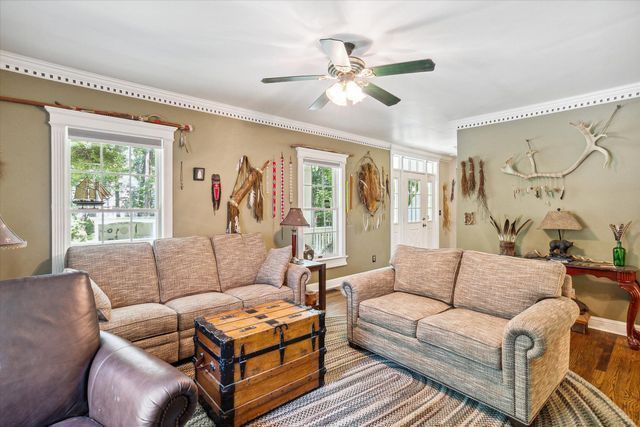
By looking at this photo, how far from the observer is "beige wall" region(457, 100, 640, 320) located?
3.37m

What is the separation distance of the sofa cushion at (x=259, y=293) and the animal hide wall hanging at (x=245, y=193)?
927mm

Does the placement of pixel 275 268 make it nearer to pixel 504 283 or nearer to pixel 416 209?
pixel 504 283

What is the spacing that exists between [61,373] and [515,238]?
4.49m

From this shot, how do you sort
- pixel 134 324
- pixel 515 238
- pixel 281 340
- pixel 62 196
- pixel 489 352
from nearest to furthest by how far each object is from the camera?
pixel 489 352 → pixel 281 340 → pixel 134 324 → pixel 62 196 → pixel 515 238

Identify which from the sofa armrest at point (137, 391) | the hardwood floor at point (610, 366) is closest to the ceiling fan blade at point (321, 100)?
the sofa armrest at point (137, 391)

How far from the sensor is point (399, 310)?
2.60 meters

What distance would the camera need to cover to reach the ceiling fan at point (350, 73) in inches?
78.3

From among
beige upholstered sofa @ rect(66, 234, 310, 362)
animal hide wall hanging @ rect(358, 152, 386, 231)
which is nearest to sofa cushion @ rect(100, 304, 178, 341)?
beige upholstered sofa @ rect(66, 234, 310, 362)

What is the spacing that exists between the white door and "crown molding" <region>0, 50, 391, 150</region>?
2445mm

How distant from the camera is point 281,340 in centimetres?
216

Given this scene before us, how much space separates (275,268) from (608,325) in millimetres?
3576

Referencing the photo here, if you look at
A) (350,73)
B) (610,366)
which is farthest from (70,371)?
(610,366)

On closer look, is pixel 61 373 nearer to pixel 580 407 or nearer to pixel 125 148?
pixel 125 148

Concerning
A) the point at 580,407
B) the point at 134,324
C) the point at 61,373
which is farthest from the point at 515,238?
the point at 61,373
